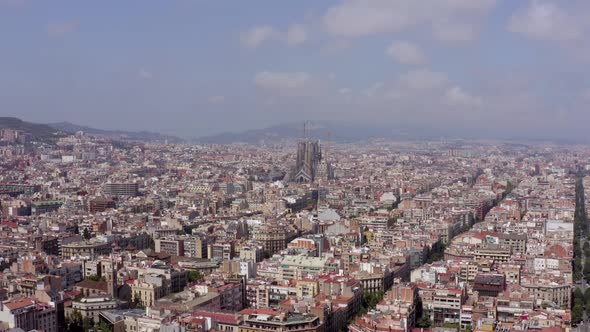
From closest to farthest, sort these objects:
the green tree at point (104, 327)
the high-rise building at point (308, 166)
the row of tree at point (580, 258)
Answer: the green tree at point (104, 327), the row of tree at point (580, 258), the high-rise building at point (308, 166)

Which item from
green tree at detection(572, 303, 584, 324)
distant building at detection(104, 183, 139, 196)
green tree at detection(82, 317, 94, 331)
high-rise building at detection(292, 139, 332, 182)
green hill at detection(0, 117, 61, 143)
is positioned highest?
green hill at detection(0, 117, 61, 143)

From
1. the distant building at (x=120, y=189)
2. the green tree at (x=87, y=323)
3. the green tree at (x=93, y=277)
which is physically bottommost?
the green tree at (x=87, y=323)

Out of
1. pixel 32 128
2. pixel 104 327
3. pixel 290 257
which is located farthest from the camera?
pixel 32 128

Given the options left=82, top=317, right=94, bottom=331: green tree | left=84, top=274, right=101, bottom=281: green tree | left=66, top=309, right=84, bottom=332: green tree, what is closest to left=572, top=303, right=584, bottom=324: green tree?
left=82, top=317, right=94, bottom=331: green tree

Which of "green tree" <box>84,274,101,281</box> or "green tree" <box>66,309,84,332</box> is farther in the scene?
"green tree" <box>84,274,101,281</box>

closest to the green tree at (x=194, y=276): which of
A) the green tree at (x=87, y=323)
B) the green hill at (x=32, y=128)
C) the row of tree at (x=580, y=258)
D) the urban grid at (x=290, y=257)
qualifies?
the urban grid at (x=290, y=257)

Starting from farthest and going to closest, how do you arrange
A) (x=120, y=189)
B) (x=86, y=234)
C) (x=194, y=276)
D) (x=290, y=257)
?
1. (x=120, y=189)
2. (x=86, y=234)
3. (x=290, y=257)
4. (x=194, y=276)

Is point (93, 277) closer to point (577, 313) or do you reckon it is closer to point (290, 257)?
point (290, 257)

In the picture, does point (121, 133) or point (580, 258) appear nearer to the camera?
point (580, 258)

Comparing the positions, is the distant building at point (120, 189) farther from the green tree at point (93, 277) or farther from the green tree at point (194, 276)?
the green tree at point (194, 276)

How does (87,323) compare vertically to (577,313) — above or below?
above

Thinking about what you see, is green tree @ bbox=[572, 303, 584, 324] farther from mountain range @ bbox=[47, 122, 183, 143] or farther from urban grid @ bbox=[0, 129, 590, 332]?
mountain range @ bbox=[47, 122, 183, 143]

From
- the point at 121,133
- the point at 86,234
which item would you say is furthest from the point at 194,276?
the point at 121,133
